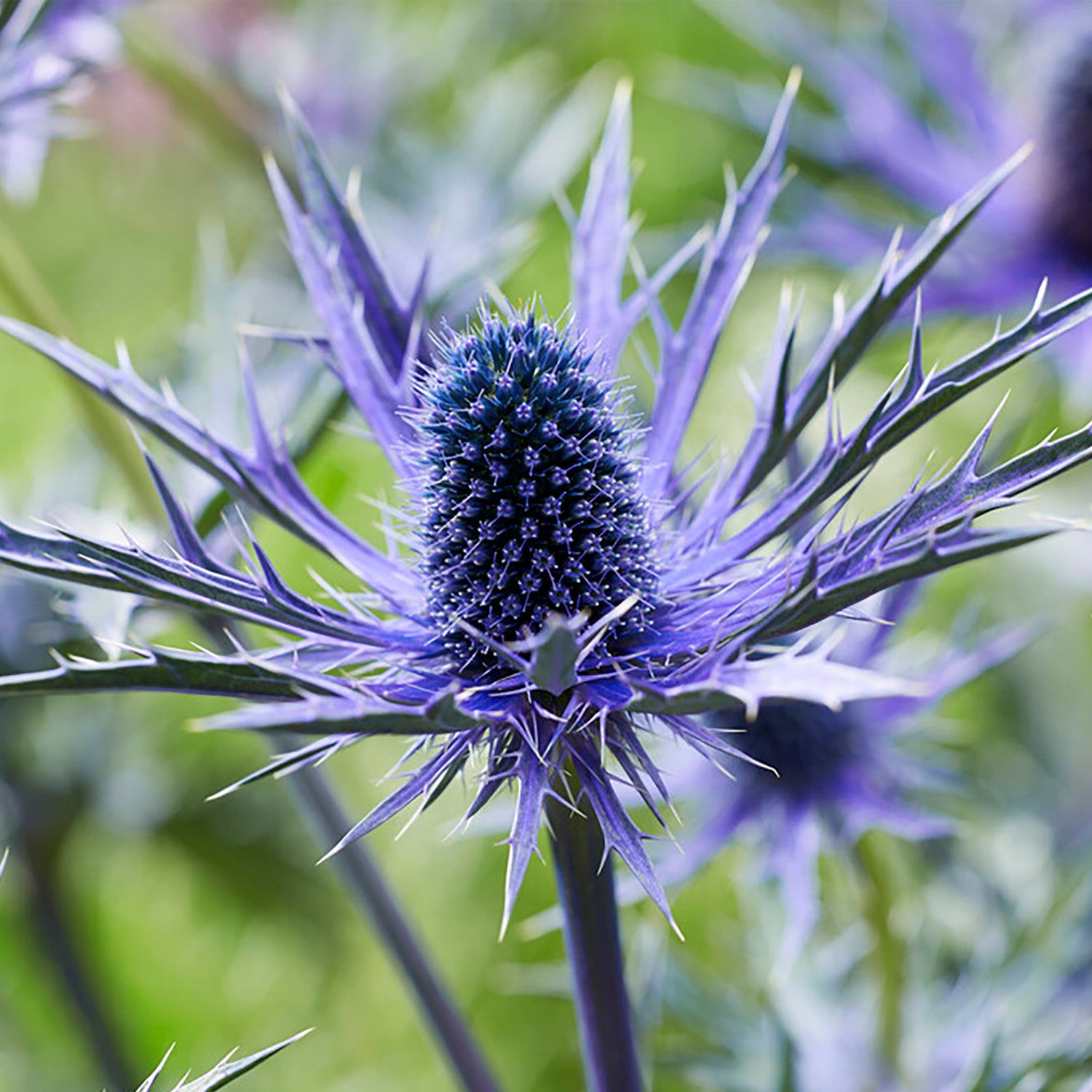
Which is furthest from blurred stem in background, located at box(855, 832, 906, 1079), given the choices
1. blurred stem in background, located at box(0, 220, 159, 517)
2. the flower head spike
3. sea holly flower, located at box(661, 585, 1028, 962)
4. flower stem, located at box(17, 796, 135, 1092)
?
flower stem, located at box(17, 796, 135, 1092)

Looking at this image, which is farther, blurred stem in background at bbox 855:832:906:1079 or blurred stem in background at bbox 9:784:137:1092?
blurred stem in background at bbox 9:784:137:1092

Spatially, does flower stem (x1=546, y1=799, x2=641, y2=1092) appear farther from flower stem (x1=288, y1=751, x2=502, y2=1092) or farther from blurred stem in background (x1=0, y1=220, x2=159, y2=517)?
blurred stem in background (x1=0, y1=220, x2=159, y2=517)

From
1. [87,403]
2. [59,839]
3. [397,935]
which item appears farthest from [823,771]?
[59,839]

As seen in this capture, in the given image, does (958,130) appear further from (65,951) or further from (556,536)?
(65,951)

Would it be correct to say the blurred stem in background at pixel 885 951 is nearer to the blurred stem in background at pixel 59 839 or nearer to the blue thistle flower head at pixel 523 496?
the blue thistle flower head at pixel 523 496

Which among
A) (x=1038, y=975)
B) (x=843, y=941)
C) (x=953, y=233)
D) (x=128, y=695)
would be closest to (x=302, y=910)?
(x=128, y=695)

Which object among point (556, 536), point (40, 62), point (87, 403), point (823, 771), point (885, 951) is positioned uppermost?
point (40, 62)

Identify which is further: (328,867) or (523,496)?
(328,867)

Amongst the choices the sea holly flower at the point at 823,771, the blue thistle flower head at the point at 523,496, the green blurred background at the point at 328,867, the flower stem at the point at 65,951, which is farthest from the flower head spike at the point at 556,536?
the flower stem at the point at 65,951
